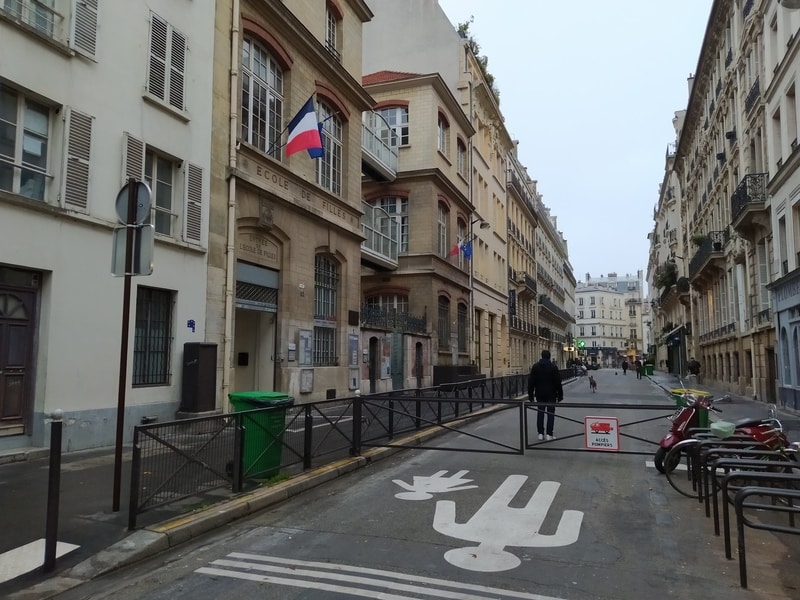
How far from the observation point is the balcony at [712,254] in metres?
29.0

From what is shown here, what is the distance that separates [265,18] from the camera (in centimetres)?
1484

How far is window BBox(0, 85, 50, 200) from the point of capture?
343 inches

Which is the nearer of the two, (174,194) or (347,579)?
(347,579)

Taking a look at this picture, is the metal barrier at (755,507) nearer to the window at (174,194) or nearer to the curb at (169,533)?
the curb at (169,533)

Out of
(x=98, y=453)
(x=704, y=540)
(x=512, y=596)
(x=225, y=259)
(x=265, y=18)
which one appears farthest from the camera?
(x=265, y=18)

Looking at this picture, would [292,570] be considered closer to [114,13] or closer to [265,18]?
[114,13]

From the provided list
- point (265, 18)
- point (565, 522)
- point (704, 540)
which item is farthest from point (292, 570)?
point (265, 18)

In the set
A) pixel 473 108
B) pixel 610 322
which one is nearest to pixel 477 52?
pixel 473 108

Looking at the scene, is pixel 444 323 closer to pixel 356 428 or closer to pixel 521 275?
pixel 521 275

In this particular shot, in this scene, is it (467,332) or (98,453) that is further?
(467,332)

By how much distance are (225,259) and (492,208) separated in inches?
1187

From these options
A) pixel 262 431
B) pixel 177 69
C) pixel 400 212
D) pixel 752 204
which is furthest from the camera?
pixel 400 212

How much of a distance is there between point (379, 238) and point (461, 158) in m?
11.1

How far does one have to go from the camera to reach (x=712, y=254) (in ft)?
96.1
